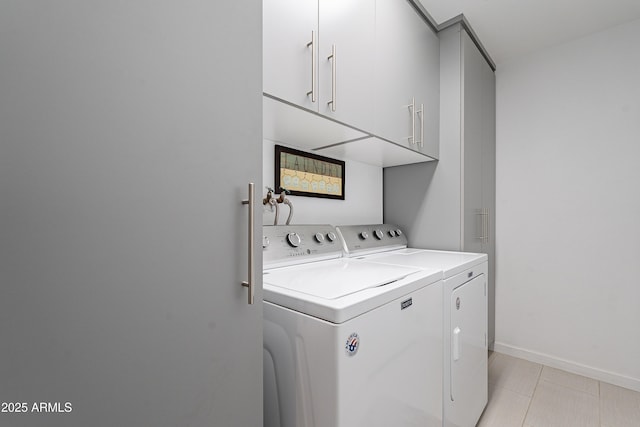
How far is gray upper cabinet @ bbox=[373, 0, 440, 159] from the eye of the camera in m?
1.55

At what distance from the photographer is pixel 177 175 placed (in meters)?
0.59

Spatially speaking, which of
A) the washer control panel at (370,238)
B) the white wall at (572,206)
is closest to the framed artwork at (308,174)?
the washer control panel at (370,238)

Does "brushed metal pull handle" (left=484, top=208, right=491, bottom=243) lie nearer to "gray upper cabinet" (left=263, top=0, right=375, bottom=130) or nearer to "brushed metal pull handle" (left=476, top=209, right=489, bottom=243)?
"brushed metal pull handle" (left=476, top=209, right=489, bottom=243)

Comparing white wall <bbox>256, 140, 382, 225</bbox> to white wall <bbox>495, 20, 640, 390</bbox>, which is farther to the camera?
white wall <bbox>495, 20, 640, 390</bbox>

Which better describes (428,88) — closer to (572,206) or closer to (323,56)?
(323,56)

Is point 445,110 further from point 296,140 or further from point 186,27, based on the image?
point 186,27

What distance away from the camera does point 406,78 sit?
68.2 inches

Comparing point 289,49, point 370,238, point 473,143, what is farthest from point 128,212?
point 473,143

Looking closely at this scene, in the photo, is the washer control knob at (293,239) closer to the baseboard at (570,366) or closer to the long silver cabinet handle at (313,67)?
the long silver cabinet handle at (313,67)

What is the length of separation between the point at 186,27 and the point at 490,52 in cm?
263

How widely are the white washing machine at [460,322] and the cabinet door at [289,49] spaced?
0.84 metres

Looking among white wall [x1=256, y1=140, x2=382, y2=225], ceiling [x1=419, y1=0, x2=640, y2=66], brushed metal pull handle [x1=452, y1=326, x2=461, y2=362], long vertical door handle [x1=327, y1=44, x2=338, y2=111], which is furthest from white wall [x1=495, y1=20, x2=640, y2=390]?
long vertical door handle [x1=327, y1=44, x2=338, y2=111]

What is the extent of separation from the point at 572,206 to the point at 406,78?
1.66m

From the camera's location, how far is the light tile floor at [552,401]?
5.49ft
